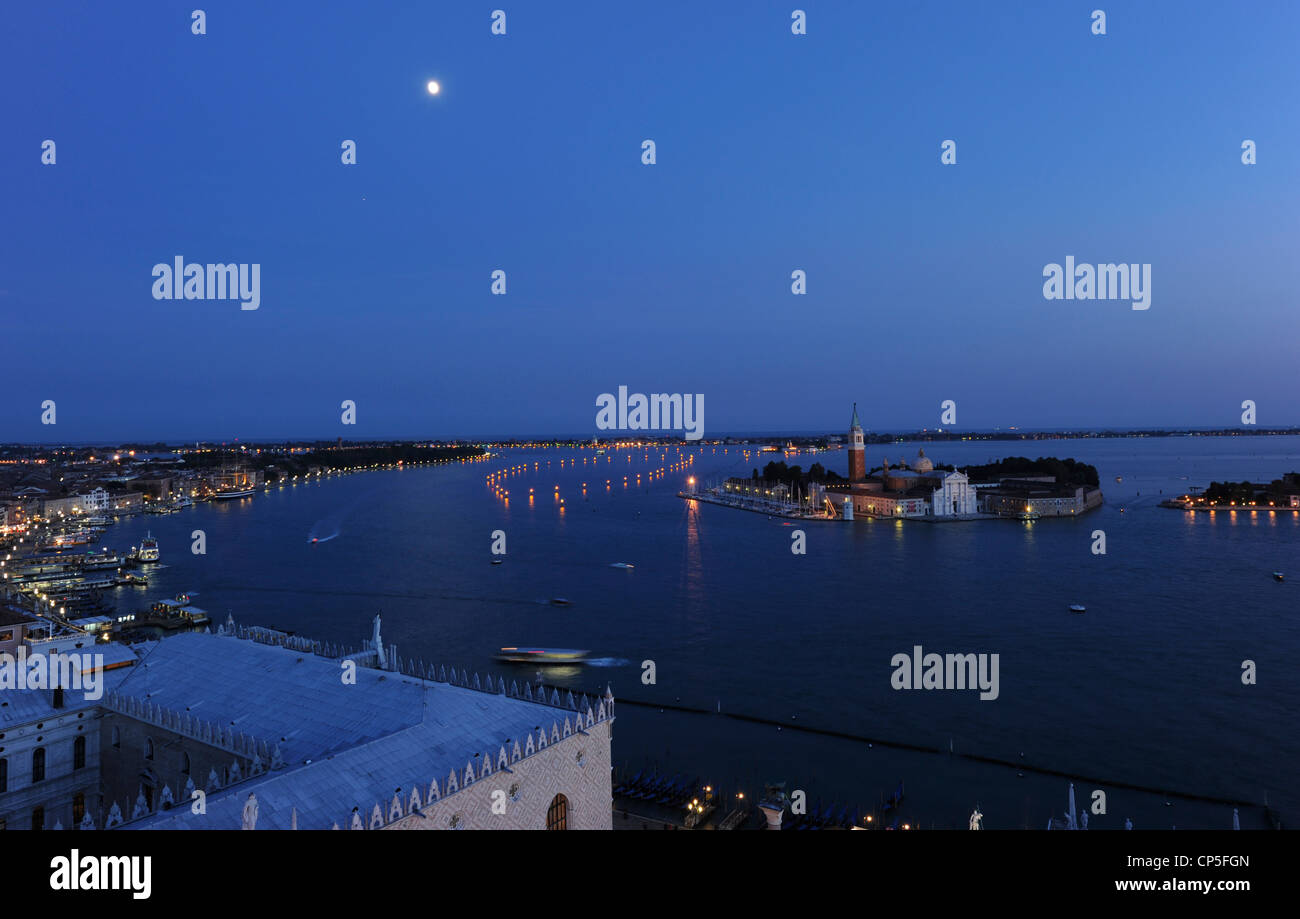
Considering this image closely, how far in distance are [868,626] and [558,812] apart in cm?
1789

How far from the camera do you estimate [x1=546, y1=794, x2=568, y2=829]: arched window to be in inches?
391

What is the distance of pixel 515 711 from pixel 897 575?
27.2 meters

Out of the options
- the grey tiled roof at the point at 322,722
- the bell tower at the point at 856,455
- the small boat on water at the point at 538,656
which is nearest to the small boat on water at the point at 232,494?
the bell tower at the point at 856,455

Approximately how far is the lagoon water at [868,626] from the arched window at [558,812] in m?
5.31

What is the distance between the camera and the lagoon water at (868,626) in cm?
1534

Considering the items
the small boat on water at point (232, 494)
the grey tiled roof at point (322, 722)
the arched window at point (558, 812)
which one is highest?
the grey tiled roof at point (322, 722)

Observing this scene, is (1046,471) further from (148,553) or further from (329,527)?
(148,553)

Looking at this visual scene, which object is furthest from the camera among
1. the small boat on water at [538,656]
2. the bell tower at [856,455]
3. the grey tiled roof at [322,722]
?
the bell tower at [856,455]

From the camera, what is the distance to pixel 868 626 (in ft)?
85.3

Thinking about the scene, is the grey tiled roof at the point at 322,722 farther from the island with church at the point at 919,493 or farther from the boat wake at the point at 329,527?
the island with church at the point at 919,493

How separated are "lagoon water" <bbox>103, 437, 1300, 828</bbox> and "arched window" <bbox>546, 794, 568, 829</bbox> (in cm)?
531

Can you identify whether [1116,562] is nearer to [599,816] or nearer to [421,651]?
[421,651]

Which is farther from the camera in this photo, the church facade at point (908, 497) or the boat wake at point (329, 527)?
the church facade at point (908, 497)
